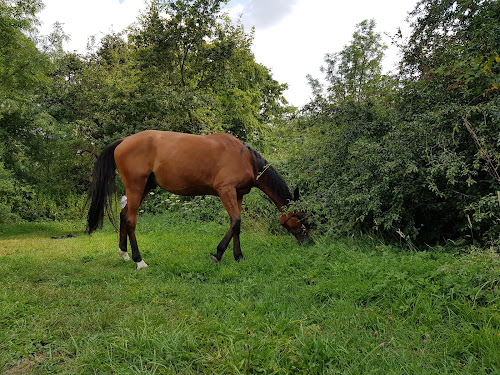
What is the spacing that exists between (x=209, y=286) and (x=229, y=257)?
1.57 meters

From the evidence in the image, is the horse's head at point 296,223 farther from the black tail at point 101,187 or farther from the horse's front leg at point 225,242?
the black tail at point 101,187

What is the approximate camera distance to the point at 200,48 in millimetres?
11555

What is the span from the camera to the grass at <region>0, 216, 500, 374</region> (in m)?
1.90

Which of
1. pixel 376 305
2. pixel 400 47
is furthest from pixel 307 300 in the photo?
pixel 400 47

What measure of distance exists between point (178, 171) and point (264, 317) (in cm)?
296

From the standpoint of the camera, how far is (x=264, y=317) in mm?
2566

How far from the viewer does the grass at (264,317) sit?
6.22 ft

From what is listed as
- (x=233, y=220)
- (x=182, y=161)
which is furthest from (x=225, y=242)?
(x=182, y=161)

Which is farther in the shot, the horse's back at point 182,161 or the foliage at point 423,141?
the horse's back at point 182,161

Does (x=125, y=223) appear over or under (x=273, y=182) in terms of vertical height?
under

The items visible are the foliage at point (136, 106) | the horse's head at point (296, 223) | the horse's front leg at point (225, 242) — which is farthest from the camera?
the foliage at point (136, 106)

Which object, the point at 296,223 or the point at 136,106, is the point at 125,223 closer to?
the point at 296,223

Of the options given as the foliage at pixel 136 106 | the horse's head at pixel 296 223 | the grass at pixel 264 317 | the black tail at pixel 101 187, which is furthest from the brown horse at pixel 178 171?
the foliage at pixel 136 106

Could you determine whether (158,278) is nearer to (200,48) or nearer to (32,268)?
(32,268)
